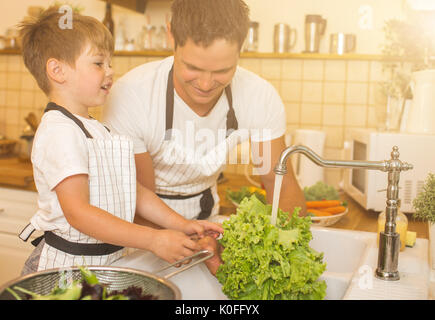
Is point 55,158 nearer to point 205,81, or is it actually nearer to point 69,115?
point 69,115

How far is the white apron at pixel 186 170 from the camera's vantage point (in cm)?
129

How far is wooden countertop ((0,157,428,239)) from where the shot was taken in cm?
156

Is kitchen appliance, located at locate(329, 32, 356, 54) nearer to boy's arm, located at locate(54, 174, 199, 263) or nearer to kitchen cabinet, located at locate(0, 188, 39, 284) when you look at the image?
kitchen cabinet, located at locate(0, 188, 39, 284)

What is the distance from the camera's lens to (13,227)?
1.95m

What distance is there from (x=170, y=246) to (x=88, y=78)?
15.9 inches

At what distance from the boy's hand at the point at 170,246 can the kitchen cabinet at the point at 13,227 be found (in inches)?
44.3

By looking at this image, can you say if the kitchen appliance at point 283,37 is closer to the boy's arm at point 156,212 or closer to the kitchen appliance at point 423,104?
the kitchen appliance at point 423,104

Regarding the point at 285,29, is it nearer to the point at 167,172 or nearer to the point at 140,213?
the point at 167,172

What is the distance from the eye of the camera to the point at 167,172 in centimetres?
134

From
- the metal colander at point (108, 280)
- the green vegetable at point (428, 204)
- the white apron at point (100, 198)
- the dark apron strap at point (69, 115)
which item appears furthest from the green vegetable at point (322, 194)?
the metal colander at point (108, 280)

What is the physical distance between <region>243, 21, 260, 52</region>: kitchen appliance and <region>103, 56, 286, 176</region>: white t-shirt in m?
1.03

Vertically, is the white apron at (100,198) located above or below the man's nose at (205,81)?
below

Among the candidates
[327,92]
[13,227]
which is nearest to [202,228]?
[13,227]

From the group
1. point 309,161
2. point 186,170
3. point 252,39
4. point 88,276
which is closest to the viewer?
point 88,276
